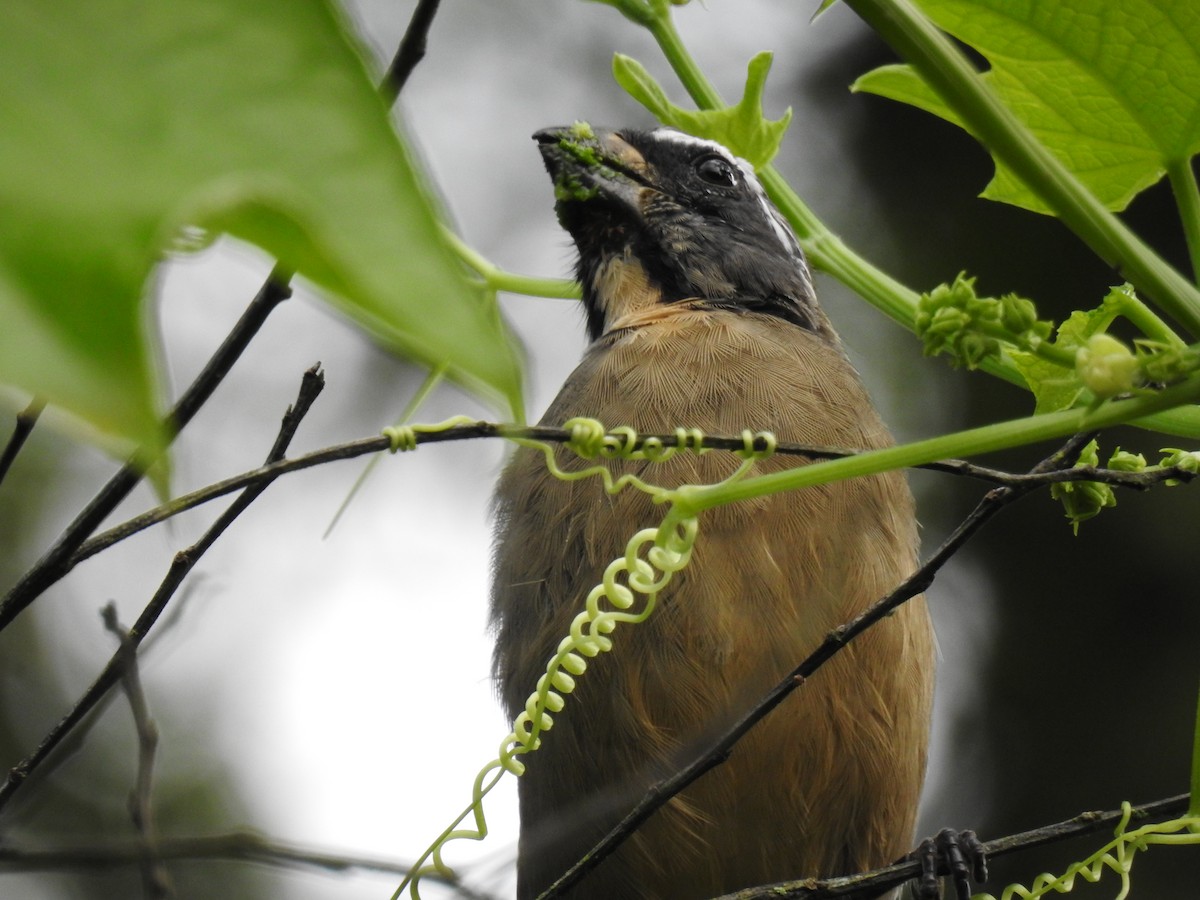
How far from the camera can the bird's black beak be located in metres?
2.92

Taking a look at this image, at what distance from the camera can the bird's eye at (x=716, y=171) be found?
3.28 m

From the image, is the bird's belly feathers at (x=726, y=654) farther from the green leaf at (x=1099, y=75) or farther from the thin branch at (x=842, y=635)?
the green leaf at (x=1099, y=75)

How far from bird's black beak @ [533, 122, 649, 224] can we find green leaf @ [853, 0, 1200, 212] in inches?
68.3

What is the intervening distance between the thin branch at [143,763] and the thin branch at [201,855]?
2 cm

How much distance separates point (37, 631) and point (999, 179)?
17.3 ft

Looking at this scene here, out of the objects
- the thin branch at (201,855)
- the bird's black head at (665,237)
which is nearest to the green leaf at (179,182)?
the thin branch at (201,855)

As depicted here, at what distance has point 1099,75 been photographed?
1.15m

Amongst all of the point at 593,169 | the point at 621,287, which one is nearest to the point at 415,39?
the point at 593,169

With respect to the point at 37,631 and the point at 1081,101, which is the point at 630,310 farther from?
the point at 37,631

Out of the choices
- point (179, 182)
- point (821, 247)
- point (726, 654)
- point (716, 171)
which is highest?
point (716, 171)

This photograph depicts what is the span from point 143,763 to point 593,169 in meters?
1.74

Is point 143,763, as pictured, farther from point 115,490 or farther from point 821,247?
point 821,247

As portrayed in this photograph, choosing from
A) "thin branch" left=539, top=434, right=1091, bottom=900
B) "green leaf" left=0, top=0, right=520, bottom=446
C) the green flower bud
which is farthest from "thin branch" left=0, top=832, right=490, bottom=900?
"green leaf" left=0, top=0, right=520, bottom=446

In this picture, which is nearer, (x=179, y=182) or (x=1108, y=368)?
(x=179, y=182)
